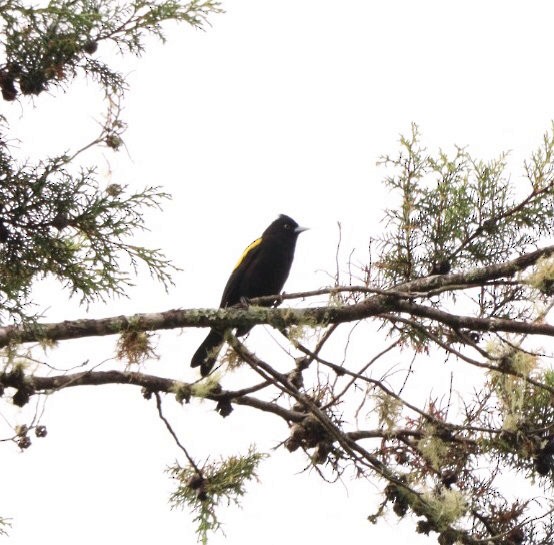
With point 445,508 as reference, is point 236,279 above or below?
above

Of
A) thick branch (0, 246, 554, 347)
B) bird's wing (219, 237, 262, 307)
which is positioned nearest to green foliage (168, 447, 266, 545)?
thick branch (0, 246, 554, 347)

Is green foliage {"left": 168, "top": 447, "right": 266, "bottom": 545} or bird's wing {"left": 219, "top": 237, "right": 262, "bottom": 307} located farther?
bird's wing {"left": 219, "top": 237, "right": 262, "bottom": 307}

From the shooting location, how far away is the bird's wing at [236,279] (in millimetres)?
5852

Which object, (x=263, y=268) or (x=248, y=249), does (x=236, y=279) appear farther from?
(x=248, y=249)

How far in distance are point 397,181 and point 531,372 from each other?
36.9 inches

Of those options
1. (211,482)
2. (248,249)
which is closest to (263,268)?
(248,249)

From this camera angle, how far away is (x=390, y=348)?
12.1ft

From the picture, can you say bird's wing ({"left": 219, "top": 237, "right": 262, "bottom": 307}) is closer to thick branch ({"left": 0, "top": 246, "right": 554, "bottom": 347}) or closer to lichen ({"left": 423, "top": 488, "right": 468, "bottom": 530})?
thick branch ({"left": 0, "top": 246, "right": 554, "bottom": 347})

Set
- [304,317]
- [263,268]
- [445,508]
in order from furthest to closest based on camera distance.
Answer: [263,268] < [304,317] < [445,508]

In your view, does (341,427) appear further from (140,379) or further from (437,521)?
(140,379)

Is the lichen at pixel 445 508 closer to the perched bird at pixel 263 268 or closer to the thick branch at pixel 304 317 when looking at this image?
the thick branch at pixel 304 317

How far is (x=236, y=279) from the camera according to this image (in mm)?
5848

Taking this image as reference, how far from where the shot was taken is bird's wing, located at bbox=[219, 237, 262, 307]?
585 centimetres

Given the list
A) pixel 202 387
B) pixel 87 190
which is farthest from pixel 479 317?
pixel 87 190
